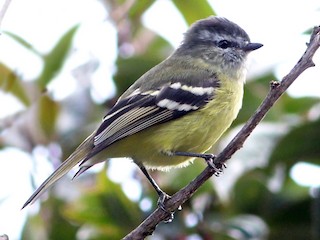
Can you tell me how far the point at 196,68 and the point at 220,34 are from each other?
0.34 metres

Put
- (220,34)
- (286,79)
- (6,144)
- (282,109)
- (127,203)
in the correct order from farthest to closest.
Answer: (220,34) < (282,109) < (6,144) < (127,203) < (286,79)

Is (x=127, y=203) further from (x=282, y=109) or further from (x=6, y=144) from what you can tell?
(x=282, y=109)

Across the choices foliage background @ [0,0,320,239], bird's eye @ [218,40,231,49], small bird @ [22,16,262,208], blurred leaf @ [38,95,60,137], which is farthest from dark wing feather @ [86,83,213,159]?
bird's eye @ [218,40,231,49]

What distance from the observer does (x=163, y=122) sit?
3006 millimetres

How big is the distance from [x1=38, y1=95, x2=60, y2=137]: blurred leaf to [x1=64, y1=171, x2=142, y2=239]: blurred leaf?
0.41 m

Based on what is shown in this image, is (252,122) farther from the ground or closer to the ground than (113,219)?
farther from the ground

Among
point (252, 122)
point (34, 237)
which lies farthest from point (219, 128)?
point (34, 237)

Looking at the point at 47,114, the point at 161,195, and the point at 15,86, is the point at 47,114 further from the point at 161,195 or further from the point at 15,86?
the point at 161,195

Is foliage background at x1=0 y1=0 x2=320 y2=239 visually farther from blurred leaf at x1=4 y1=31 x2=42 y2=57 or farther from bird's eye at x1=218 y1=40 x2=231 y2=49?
bird's eye at x1=218 y1=40 x2=231 y2=49

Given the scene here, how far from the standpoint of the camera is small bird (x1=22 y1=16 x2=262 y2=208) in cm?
292

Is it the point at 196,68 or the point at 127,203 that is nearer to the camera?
the point at 127,203

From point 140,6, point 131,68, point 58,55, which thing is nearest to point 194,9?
point 140,6

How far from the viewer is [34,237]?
2.93 m

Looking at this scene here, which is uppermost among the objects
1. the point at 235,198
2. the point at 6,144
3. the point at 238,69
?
the point at 6,144
